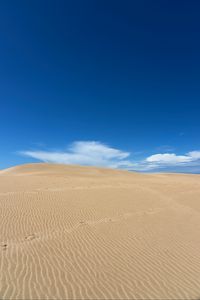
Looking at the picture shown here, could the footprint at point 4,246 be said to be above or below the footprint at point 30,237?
below

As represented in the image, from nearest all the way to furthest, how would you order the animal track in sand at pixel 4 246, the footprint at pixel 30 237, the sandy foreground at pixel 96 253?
the sandy foreground at pixel 96 253 → the animal track in sand at pixel 4 246 → the footprint at pixel 30 237

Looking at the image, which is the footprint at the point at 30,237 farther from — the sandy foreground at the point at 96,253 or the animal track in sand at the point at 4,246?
the animal track in sand at the point at 4,246

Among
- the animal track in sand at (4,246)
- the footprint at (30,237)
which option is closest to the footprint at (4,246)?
the animal track in sand at (4,246)

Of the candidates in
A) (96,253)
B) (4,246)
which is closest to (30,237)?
(4,246)

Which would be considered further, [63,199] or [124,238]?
[63,199]

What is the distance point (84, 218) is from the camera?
9492 mm

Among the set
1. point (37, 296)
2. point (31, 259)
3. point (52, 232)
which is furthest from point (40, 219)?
point (37, 296)

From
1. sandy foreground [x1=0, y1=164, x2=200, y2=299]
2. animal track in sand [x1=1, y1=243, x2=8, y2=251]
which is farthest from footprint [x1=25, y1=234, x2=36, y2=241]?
animal track in sand [x1=1, y1=243, x2=8, y2=251]

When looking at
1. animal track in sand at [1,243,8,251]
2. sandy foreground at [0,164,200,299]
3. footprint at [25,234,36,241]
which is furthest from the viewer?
footprint at [25,234,36,241]

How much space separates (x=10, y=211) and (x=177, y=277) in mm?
8463

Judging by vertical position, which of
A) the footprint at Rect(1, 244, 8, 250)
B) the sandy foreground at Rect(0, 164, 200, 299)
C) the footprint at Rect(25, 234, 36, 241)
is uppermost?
the footprint at Rect(25, 234, 36, 241)

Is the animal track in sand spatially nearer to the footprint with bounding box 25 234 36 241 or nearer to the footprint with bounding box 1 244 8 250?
the footprint with bounding box 1 244 8 250

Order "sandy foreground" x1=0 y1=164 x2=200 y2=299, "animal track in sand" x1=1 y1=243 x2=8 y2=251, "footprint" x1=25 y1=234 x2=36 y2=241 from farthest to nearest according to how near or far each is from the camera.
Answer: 1. "footprint" x1=25 y1=234 x2=36 y2=241
2. "animal track in sand" x1=1 y1=243 x2=8 y2=251
3. "sandy foreground" x1=0 y1=164 x2=200 y2=299

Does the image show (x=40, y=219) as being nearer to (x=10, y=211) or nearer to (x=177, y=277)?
(x=10, y=211)
